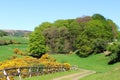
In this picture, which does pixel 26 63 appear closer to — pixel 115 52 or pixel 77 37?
pixel 115 52

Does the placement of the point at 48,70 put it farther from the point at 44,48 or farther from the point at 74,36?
the point at 74,36

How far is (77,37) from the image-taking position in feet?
380

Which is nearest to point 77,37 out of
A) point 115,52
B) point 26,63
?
point 115,52

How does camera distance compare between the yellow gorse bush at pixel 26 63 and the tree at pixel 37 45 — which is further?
the tree at pixel 37 45

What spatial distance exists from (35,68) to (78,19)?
278 ft

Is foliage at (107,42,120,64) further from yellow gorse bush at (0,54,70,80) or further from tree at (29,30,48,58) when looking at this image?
tree at (29,30,48,58)

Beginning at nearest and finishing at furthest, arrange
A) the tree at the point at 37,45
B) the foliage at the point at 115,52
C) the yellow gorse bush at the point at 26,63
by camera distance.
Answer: the yellow gorse bush at the point at 26,63 < the foliage at the point at 115,52 < the tree at the point at 37,45

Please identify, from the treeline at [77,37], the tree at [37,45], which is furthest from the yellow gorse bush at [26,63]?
the tree at [37,45]

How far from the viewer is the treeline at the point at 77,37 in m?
101

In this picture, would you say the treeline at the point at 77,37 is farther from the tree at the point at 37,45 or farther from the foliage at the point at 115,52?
the foliage at the point at 115,52

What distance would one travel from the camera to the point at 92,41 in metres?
102

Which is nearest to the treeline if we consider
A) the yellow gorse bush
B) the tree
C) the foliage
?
the tree

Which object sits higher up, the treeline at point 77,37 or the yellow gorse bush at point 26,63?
the treeline at point 77,37

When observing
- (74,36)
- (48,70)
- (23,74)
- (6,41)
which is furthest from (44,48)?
(23,74)
